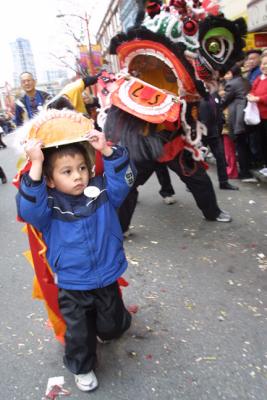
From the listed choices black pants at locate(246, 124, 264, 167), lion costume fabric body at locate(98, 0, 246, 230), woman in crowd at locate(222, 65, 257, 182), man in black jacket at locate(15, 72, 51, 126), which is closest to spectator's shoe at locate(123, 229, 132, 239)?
lion costume fabric body at locate(98, 0, 246, 230)

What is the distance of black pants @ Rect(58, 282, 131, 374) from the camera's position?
2135 mm

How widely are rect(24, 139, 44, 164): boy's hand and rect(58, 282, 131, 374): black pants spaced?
0.75 metres

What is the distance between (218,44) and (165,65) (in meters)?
0.51

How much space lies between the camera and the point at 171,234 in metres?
4.23

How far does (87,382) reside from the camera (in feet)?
7.09

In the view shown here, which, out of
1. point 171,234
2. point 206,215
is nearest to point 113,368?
point 171,234

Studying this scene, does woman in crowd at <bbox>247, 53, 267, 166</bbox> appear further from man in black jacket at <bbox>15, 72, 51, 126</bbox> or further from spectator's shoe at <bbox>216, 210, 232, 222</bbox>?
man in black jacket at <bbox>15, 72, 51, 126</bbox>

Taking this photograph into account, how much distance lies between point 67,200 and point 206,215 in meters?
2.52

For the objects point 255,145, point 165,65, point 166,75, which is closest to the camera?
point 165,65

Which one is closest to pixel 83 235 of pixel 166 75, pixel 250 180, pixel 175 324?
pixel 175 324

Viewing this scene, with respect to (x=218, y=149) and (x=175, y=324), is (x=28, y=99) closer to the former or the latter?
(x=218, y=149)

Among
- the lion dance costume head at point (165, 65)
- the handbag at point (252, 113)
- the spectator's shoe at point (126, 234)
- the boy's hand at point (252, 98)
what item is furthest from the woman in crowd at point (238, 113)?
the spectator's shoe at point (126, 234)

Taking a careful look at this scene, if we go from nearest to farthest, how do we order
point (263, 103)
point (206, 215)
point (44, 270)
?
point (44, 270)
point (206, 215)
point (263, 103)

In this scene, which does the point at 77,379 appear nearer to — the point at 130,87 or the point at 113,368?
the point at 113,368
